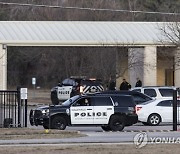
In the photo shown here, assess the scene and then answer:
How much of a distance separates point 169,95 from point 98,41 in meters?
11.1

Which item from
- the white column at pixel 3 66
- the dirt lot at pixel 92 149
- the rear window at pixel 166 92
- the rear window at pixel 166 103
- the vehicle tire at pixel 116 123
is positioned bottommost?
the dirt lot at pixel 92 149

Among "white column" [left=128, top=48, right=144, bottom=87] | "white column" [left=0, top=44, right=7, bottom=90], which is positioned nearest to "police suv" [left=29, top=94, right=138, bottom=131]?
"white column" [left=0, top=44, right=7, bottom=90]

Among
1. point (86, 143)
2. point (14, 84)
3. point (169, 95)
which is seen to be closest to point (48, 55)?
point (14, 84)

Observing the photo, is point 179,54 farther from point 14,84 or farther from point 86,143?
point 14,84

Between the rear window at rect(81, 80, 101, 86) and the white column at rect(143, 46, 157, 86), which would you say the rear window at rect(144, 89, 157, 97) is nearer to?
the rear window at rect(81, 80, 101, 86)

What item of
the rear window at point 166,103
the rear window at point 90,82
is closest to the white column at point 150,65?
the rear window at point 90,82

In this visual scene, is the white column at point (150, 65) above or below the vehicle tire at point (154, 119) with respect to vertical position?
above

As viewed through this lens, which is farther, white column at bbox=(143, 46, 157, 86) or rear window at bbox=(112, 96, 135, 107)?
white column at bbox=(143, 46, 157, 86)

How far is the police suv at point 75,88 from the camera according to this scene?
152ft

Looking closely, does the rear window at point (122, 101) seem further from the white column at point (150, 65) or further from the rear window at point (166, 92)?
the white column at point (150, 65)

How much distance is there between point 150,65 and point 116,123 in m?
20.2

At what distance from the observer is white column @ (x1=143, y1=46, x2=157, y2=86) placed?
1971 inches

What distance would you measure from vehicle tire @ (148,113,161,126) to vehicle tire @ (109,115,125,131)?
3.98m

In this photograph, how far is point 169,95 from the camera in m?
38.8
